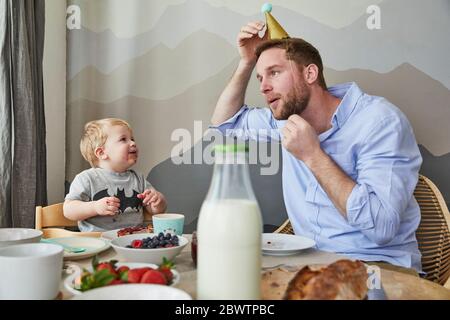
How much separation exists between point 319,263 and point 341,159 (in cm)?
56

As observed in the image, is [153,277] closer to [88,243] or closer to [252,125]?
[88,243]

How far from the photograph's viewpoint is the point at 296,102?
1532 millimetres

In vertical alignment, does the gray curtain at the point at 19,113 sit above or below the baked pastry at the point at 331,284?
above

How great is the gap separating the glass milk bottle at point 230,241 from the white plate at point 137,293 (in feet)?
0.15

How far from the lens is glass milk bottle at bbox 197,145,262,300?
586mm

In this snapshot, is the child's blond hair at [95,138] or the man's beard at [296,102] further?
the child's blond hair at [95,138]

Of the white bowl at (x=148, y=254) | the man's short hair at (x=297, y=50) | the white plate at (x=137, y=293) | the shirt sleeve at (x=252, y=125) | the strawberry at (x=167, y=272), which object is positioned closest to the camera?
the white plate at (x=137, y=293)

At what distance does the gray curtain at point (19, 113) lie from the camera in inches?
64.8

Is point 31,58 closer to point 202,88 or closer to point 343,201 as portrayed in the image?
point 202,88

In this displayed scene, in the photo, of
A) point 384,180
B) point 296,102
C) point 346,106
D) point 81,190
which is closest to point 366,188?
point 384,180

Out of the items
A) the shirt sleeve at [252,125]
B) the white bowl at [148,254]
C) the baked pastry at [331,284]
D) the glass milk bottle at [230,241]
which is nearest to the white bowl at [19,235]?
the white bowl at [148,254]

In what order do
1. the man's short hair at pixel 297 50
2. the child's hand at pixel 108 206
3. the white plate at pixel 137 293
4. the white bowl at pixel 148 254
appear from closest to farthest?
the white plate at pixel 137 293, the white bowl at pixel 148 254, the child's hand at pixel 108 206, the man's short hair at pixel 297 50

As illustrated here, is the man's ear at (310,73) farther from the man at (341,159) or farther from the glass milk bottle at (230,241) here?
the glass milk bottle at (230,241)

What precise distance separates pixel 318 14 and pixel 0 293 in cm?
185
